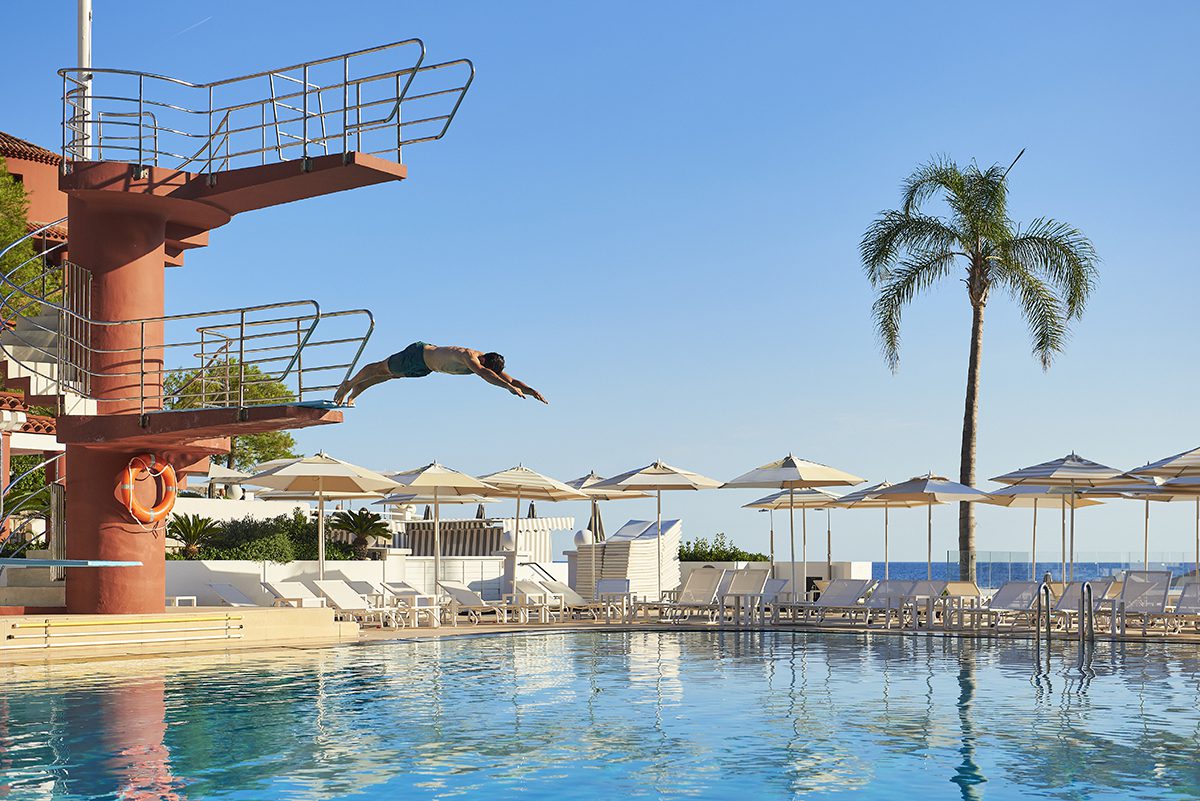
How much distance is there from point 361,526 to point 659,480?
19.9 feet

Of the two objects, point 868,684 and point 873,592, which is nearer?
point 868,684

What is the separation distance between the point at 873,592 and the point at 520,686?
8.71 metres

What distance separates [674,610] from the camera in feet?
70.5

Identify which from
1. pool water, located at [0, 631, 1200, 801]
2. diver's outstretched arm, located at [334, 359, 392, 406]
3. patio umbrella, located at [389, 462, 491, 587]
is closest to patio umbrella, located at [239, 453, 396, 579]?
patio umbrella, located at [389, 462, 491, 587]

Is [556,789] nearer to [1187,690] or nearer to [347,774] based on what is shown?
[347,774]

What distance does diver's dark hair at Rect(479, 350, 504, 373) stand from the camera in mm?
10836

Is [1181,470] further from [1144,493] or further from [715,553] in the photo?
[715,553]

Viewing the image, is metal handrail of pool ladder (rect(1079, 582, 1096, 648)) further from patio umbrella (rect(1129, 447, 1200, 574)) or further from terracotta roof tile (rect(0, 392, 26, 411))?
terracotta roof tile (rect(0, 392, 26, 411))

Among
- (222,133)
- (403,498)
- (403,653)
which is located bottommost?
(403,653)

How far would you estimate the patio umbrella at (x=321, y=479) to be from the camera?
19469 mm

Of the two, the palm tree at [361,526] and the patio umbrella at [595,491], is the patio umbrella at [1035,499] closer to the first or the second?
the patio umbrella at [595,491]

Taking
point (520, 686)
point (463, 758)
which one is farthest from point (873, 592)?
point (463, 758)

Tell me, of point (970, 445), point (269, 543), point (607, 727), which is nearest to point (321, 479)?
point (269, 543)

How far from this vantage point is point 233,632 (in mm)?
16469
